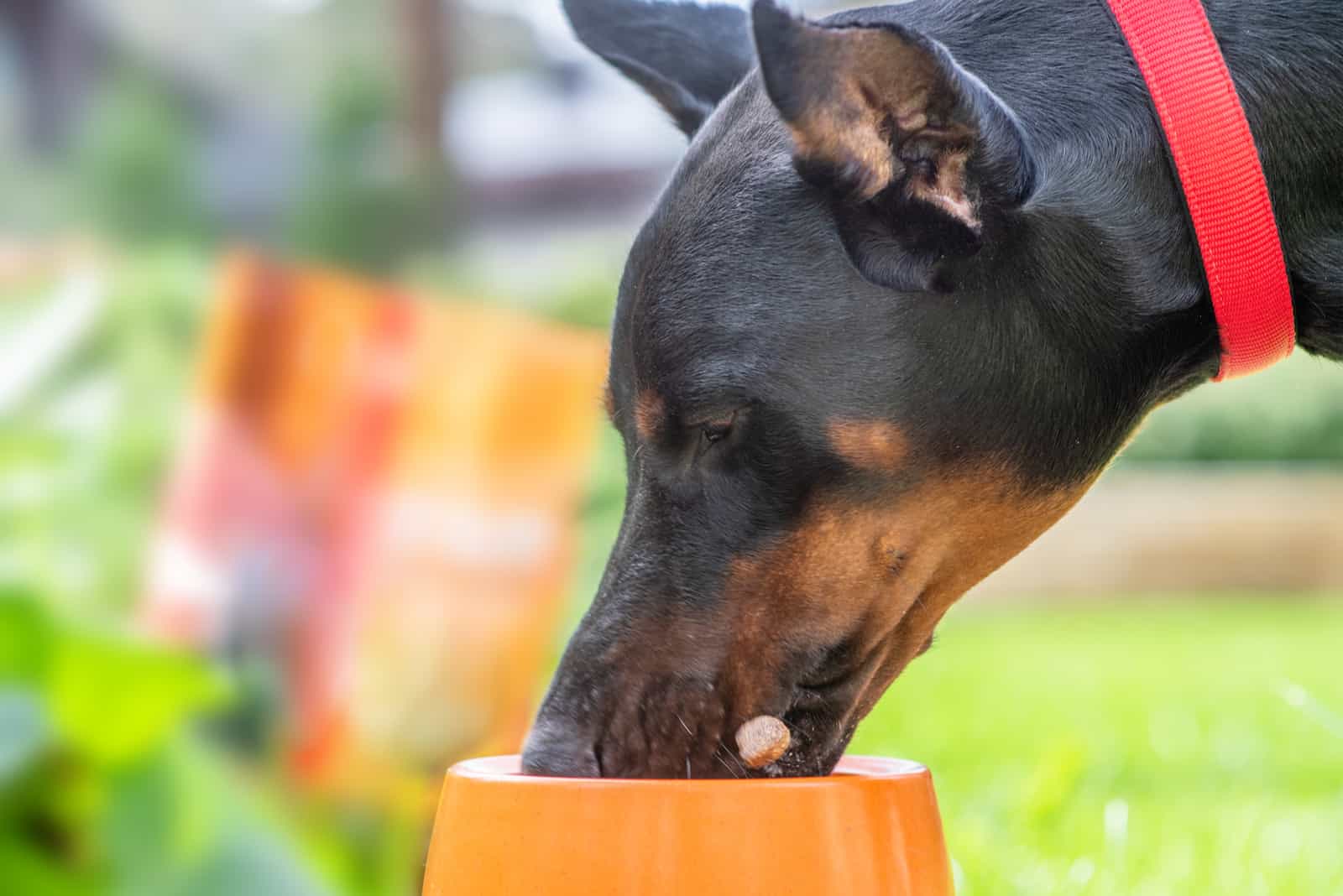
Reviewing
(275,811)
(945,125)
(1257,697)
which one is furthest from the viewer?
(1257,697)

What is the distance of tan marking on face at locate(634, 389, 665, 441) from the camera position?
6.41ft

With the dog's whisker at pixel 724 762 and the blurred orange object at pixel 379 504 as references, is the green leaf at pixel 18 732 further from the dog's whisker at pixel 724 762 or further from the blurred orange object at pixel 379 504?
the blurred orange object at pixel 379 504

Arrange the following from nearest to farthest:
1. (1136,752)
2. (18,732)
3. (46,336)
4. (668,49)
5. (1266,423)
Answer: (18,732), (668,49), (46,336), (1136,752), (1266,423)

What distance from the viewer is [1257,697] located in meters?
4.86

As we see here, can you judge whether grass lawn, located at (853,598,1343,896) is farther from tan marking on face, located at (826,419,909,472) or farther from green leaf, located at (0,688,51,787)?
green leaf, located at (0,688,51,787)

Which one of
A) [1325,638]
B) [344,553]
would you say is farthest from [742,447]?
[1325,638]

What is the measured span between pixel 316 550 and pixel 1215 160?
250 cm

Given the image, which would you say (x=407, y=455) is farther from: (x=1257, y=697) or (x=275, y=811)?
(x=1257, y=697)

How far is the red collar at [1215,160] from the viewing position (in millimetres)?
1901

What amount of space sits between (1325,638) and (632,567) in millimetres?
5395

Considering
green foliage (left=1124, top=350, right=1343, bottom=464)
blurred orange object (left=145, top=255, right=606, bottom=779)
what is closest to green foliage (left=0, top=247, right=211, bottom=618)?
blurred orange object (left=145, top=255, right=606, bottom=779)

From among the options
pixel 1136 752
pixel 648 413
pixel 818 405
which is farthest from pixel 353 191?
pixel 818 405

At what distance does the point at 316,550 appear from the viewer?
376 centimetres

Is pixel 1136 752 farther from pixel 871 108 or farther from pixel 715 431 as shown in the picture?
pixel 871 108
